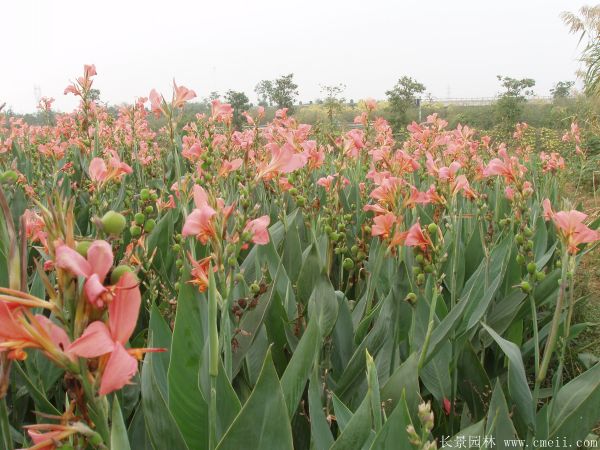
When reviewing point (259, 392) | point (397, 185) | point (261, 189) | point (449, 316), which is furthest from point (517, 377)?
point (261, 189)

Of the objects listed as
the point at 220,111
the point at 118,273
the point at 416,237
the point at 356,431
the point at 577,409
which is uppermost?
the point at 220,111

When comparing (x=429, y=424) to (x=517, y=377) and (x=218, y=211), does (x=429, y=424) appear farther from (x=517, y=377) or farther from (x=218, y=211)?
(x=517, y=377)

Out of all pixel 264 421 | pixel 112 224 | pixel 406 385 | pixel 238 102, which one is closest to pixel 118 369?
pixel 112 224

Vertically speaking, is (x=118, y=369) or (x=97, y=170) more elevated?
(x=97, y=170)

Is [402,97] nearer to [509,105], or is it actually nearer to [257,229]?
[509,105]

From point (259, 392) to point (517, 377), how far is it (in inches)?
27.7

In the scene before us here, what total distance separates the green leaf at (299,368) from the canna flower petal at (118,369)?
0.63 meters

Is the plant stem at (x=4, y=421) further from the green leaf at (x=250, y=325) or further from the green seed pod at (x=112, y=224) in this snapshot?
the green leaf at (x=250, y=325)

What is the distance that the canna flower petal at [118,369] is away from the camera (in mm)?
453

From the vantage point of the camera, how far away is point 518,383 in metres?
1.21

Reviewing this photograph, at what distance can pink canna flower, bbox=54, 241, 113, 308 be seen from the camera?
17.2 inches

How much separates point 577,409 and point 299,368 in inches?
25.3

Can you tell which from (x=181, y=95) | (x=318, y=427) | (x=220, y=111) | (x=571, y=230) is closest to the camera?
(x=318, y=427)

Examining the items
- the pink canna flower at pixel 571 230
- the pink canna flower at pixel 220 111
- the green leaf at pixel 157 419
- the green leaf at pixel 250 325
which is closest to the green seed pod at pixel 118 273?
the green leaf at pixel 157 419
